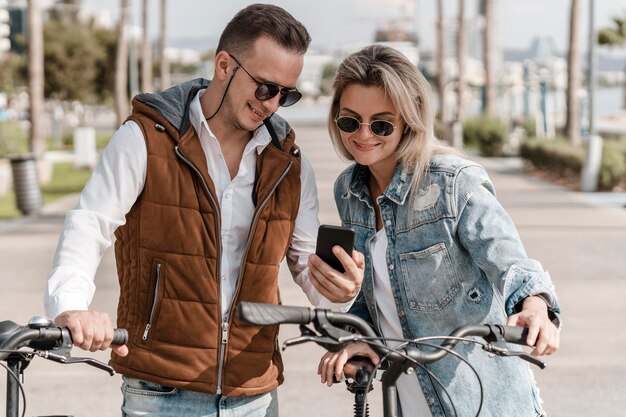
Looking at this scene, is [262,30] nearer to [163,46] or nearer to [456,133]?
[456,133]

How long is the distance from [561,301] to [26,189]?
10727mm

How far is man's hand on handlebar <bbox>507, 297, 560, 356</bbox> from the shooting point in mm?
2867

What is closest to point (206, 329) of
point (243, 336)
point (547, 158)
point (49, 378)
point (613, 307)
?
point (243, 336)

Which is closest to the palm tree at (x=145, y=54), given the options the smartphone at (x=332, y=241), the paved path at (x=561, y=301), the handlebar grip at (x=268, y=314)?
the paved path at (x=561, y=301)

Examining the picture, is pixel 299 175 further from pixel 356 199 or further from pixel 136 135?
pixel 136 135

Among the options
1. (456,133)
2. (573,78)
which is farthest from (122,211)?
(456,133)

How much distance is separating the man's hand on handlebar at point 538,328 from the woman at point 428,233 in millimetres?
235

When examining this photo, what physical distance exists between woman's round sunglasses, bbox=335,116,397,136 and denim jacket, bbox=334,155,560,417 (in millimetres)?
135

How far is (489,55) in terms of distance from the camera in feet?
137

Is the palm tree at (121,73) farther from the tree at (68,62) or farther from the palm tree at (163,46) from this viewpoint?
the palm tree at (163,46)

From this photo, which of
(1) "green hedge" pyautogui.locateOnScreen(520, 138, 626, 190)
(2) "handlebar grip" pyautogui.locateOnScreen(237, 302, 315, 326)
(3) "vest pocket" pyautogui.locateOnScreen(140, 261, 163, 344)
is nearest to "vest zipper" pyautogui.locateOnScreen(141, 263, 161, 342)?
(3) "vest pocket" pyautogui.locateOnScreen(140, 261, 163, 344)

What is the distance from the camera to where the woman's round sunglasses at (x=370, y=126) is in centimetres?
333

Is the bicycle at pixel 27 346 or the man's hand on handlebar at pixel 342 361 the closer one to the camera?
the bicycle at pixel 27 346

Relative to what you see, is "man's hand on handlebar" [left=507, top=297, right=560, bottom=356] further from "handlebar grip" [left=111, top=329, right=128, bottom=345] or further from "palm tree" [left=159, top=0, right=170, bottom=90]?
"palm tree" [left=159, top=0, right=170, bottom=90]
